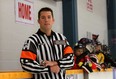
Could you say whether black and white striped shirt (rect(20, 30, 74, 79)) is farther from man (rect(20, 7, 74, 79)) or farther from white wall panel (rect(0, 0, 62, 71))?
white wall panel (rect(0, 0, 62, 71))

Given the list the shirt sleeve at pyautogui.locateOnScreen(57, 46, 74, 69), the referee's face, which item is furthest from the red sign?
the shirt sleeve at pyautogui.locateOnScreen(57, 46, 74, 69)

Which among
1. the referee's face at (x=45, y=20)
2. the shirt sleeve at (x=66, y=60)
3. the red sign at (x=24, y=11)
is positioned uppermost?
the red sign at (x=24, y=11)

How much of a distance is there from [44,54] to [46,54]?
0.02 metres

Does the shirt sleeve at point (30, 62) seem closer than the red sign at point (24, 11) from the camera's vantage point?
Yes

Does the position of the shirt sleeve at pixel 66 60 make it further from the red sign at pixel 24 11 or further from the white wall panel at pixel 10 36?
the red sign at pixel 24 11

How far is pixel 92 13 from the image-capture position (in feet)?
19.5

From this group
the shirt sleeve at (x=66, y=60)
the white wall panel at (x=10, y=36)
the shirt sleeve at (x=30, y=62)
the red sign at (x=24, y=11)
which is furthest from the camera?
the red sign at (x=24, y=11)

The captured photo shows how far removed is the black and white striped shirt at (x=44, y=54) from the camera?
2355 millimetres

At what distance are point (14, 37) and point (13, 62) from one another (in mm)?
334

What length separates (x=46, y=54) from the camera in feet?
8.13

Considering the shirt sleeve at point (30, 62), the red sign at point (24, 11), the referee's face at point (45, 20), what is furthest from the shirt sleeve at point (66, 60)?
the red sign at point (24, 11)

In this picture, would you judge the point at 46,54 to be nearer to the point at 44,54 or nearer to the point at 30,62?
the point at 44,54

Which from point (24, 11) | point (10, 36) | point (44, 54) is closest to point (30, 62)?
point (44, 54)

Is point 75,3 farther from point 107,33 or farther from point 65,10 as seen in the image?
point 107,33
